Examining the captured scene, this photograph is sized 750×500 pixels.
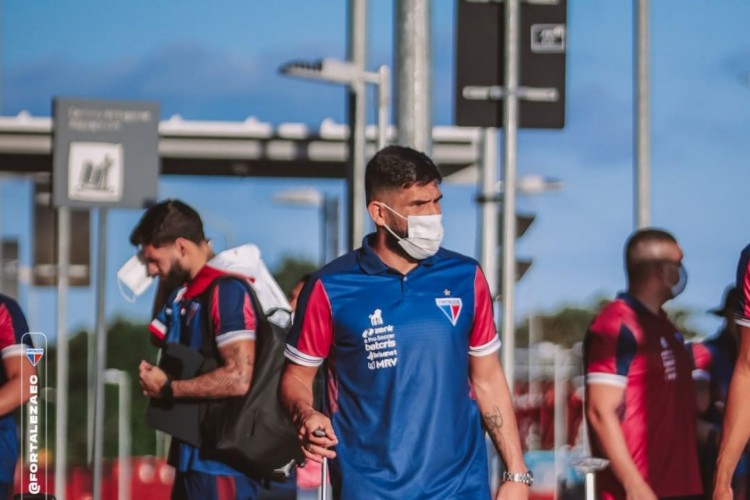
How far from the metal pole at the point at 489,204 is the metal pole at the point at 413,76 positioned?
6612 mm

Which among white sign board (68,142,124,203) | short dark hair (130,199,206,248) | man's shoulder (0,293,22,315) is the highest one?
white sign board (68,142,124,203)

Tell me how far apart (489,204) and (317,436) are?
12681 mm

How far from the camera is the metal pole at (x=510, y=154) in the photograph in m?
10.8

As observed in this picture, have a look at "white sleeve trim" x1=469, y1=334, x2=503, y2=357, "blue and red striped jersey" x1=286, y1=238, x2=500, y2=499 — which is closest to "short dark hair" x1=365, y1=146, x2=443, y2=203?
"blue and red striped jersey" x1=286, y1=238, x2=500, y2=499

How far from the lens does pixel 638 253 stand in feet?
29.3

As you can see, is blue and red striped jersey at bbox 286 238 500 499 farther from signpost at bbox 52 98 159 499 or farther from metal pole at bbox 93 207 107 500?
signpost at bbox 52 98 159 499

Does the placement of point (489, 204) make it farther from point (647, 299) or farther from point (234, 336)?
point (234, 336)

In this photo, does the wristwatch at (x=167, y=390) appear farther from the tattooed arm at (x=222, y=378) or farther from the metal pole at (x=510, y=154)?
the metal pole at (x=510, y=154)

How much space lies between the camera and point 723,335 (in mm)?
10000

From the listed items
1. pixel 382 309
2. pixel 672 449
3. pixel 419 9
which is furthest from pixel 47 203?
pixel 382 309

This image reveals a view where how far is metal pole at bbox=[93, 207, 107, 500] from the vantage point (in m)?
10.2

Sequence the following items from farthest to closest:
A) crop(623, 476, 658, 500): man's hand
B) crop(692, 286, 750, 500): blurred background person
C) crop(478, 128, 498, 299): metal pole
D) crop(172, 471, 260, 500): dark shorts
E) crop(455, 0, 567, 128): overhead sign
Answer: crop(478, 128, 498, 299): metal pole → crop(455, 0, 567, 128): overhead sign → crop(692, 286, 750, 500): blurred background person → crop(172, 471, 260, 500): dark shorts → crop(623, 476, 658, 500): man's hand

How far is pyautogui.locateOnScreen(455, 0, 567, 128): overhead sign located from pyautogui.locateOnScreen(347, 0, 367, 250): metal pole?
3.63m

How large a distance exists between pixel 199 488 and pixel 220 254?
128 centimetres
